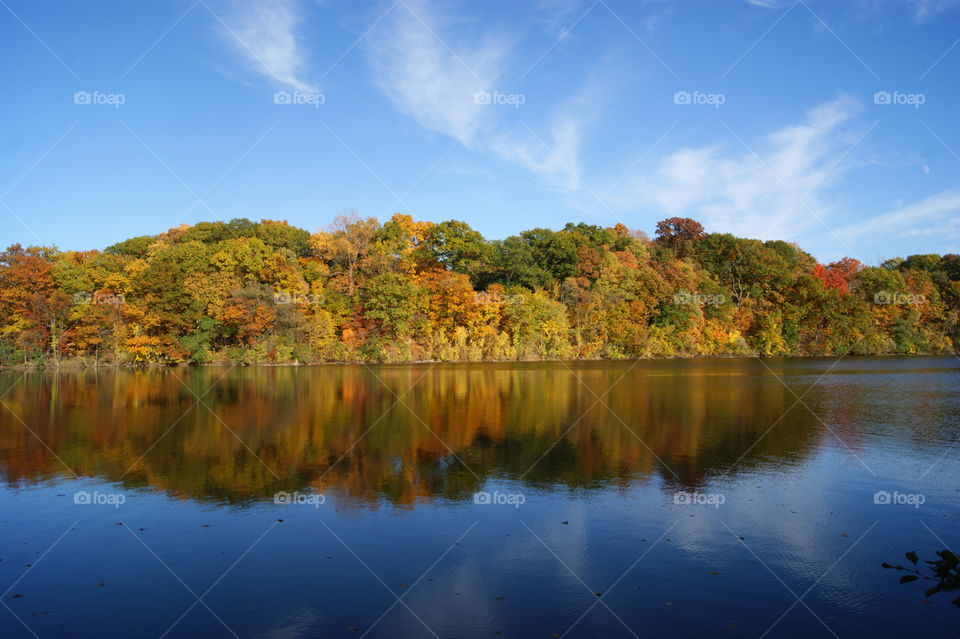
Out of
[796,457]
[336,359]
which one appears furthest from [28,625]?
[336,359]

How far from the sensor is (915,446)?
13258 mm

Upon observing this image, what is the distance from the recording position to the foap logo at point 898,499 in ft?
29.6

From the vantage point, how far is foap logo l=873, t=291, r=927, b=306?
59.8 metres

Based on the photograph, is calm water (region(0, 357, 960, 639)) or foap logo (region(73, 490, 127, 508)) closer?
calm water (region(0, 357, 960, 639))

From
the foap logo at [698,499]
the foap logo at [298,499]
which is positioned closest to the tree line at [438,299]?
the foap logo at [298,499]

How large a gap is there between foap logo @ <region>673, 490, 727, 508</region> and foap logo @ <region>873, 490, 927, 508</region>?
7.45 feet

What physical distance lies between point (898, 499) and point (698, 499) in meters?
3.03

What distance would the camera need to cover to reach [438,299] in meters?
47.6

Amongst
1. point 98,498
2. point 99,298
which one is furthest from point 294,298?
point 98,498

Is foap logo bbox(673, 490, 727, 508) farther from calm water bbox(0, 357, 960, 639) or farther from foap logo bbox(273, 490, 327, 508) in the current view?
foap logo bbox(273, 490, 327, 508)

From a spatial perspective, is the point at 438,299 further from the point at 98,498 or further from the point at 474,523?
the point at 474,523

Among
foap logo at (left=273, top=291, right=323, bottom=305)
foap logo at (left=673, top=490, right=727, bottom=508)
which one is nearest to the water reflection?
foap logo at (left=673, top=490, right=727, bottom=508)

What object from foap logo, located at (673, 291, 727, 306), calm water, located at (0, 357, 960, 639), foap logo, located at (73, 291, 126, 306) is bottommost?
calm water, located at (0, 357, 960, 639)

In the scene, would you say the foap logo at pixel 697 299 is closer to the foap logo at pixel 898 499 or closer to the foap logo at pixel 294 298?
the foap logo at pixel 294 298
